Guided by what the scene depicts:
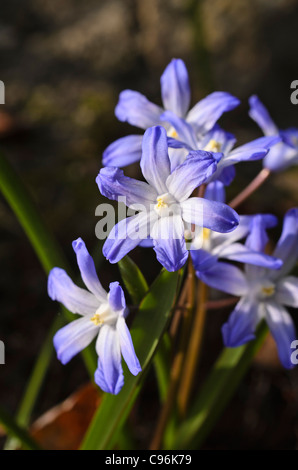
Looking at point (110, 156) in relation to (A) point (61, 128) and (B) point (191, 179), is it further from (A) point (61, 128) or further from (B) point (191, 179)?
(A) point (61, 128)

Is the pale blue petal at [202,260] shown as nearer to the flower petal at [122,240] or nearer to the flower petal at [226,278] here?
the flower petal at [226,278]

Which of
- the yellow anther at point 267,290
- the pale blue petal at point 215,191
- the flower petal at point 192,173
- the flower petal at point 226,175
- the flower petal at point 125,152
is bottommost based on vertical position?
the yellow anther at point 267,290

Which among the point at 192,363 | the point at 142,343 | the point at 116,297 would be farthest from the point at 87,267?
the point at 192,363

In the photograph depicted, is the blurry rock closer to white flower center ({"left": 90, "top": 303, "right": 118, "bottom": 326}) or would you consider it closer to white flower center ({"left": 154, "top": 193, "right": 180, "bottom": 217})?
white flower center ({"left": 90, "top": 303, "right": 118, "bottom": 326})

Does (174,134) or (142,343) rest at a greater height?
(174,134)

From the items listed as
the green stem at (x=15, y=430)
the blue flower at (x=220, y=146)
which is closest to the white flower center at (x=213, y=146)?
the blue flower at (x=220, y=146)

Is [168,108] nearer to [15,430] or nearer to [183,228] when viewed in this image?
[183,228]

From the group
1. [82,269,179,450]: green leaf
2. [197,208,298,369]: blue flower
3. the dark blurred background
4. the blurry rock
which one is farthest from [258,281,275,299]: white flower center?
the dark blurred background
